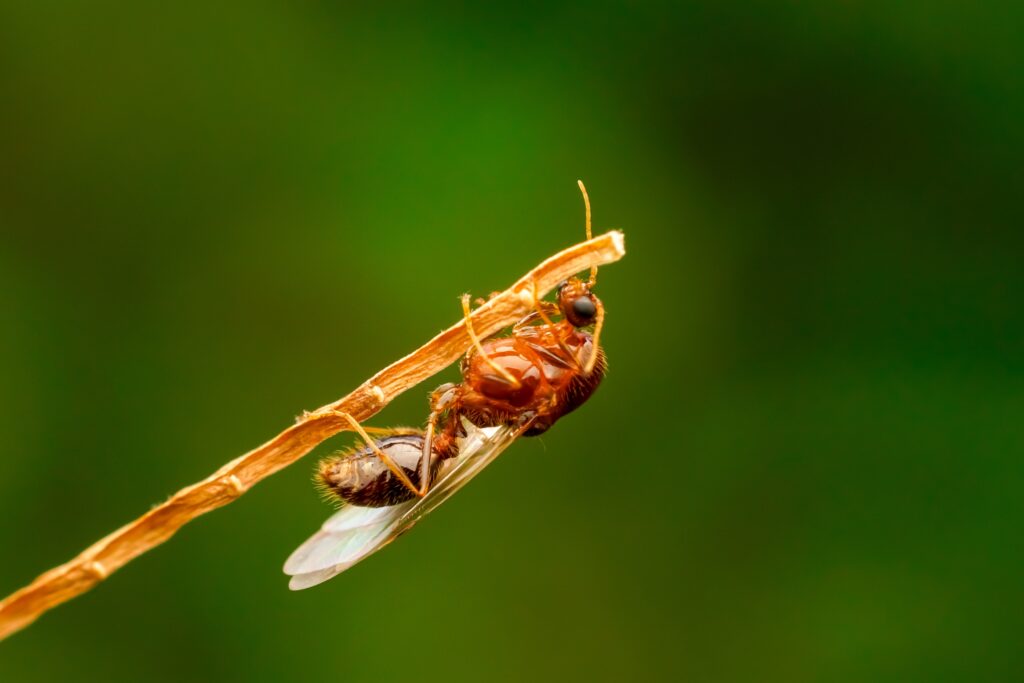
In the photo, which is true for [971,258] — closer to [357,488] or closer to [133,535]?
[357,488]

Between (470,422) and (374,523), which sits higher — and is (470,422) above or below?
above

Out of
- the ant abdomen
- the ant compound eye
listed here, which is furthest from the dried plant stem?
the ant abdomen

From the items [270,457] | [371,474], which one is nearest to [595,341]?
[371,474]

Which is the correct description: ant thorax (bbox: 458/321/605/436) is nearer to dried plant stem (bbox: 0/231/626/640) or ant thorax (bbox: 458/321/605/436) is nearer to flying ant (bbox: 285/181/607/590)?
flying ant (bbox: 285/181/607/590)

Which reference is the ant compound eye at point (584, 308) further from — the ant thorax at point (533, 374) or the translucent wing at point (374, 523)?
the translucent wing at point (374, 523)

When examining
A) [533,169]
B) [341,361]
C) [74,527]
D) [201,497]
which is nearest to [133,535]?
[201,497]

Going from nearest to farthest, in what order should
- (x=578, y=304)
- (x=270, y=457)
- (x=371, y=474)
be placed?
(x=270, y=457)
(x=578, y=304)
(x=371, y=474)

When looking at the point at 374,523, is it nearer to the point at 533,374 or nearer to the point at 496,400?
the point at 496,400
